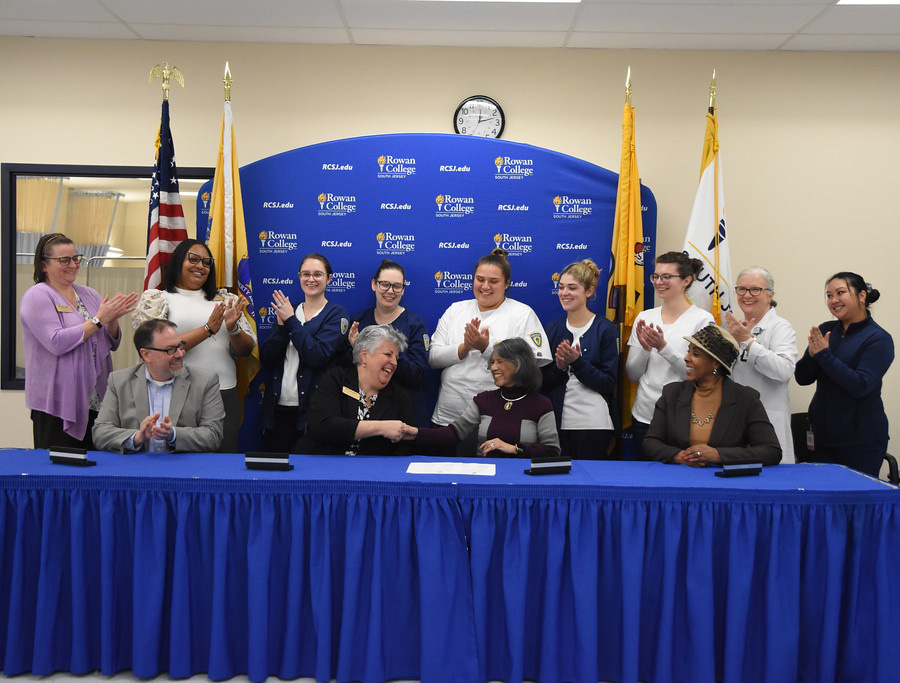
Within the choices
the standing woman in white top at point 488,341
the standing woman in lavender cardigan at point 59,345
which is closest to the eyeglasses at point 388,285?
the standing woman in white top at point 488,341

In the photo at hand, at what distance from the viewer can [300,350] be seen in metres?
3.34

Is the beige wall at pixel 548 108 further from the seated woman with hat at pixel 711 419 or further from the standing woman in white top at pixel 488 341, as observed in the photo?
the seated woman with hat at pixel 711 419

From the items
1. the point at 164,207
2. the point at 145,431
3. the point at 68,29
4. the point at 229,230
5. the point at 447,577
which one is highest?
the point at 68,29

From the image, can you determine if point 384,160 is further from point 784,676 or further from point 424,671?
point 784,676

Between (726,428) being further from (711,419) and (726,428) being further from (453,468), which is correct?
(453,468)

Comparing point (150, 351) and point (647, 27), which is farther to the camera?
point (647, 27)

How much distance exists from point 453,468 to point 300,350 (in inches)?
52.9

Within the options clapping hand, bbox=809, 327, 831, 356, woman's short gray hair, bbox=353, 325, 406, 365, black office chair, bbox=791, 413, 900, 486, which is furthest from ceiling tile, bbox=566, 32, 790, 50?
woman's short gray hair, bbox=353, 325, 406, 365

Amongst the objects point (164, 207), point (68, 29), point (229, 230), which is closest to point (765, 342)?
point (229, 230)

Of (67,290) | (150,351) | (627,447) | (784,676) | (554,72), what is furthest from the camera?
(554,72)

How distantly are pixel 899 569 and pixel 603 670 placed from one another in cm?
95

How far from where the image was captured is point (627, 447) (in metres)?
3.83

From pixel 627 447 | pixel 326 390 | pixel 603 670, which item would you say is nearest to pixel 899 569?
pixel 603 670

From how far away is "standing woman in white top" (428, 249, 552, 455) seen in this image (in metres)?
3.24
